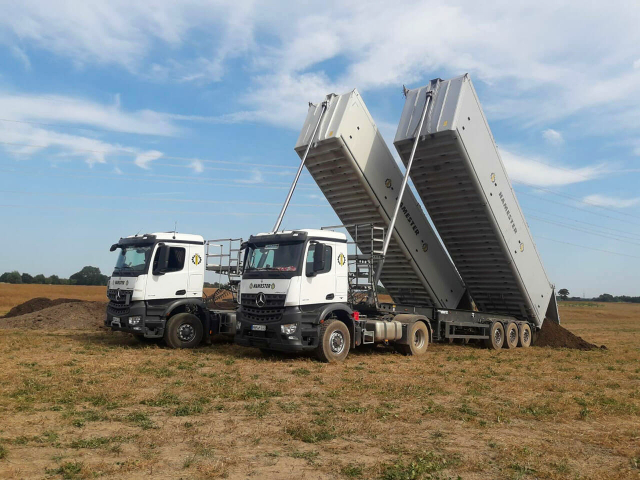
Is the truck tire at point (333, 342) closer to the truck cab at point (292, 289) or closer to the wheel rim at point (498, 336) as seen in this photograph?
the truck cab at point (292, 289)

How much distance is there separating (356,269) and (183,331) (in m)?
4.25

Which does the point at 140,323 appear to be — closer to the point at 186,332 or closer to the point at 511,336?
the point at 186,332

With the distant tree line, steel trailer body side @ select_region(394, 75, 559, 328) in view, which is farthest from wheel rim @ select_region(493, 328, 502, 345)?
the distant tree line

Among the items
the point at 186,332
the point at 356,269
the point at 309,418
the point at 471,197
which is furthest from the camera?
the point at 186,332

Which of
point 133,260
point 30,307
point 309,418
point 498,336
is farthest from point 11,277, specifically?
point 309,418

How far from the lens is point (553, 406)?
738 centimetres

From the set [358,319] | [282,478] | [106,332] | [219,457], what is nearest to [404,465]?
[282,478]

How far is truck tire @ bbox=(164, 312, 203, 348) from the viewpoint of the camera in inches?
500

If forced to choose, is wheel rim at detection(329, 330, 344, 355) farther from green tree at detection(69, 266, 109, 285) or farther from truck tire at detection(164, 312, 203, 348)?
green tree at detection(69, 266, 109, 285)

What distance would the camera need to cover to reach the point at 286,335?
10664mm

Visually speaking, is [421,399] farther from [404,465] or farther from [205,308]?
[205,308]

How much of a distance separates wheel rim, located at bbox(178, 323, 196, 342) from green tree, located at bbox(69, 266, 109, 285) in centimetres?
4660

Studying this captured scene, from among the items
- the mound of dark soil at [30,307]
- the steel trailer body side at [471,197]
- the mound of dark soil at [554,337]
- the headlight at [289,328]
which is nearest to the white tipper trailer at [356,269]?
the headlight at [289,328]

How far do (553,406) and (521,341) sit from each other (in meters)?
8.54
